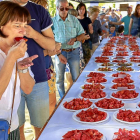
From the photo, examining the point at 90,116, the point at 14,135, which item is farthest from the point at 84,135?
the point at 14,135

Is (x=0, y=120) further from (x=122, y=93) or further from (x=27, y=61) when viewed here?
(x=122, y=93)

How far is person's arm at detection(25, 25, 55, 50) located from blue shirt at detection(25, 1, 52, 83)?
5 cm

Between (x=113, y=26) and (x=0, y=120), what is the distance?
24.0 feet

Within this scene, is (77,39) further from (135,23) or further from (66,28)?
(135,23)

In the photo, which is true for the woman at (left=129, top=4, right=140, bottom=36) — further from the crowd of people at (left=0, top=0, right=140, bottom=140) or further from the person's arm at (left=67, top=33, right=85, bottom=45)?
the crowd of people at (left=0, top=0, right=140, bottom=140)

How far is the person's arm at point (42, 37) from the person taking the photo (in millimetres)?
1829

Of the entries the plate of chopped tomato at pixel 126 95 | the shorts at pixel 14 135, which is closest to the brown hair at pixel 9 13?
the shorts at pixel 14 135

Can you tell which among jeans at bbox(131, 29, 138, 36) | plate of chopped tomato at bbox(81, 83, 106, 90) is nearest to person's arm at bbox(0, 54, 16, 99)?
plate of chopped tomato at bbox(81, 83, 106, 90)

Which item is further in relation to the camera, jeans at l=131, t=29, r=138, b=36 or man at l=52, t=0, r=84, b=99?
jeans at l=131, t=29, r=138, b=36

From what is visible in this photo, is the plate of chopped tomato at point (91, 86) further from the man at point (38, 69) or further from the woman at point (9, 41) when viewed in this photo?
the woman at point (9, 41)

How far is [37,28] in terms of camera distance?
201 cm

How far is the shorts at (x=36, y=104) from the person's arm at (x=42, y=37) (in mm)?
A: 318

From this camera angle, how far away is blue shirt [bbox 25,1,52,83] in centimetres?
200

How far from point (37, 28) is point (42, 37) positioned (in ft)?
0.39
